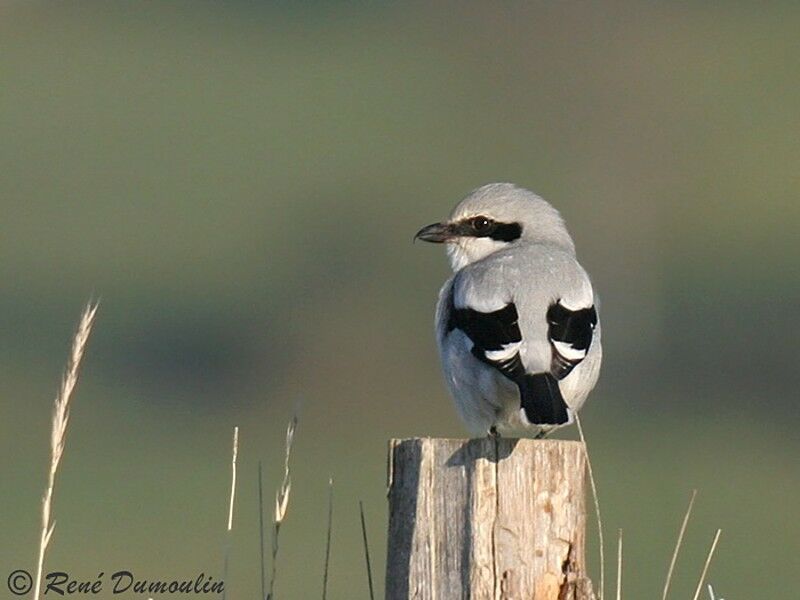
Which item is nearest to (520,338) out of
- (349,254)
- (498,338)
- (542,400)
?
(498,338)

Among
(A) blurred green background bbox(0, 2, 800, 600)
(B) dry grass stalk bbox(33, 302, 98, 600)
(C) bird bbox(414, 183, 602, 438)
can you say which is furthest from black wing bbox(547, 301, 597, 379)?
(A) blurred green background bbox(0, 2, 800, 600)

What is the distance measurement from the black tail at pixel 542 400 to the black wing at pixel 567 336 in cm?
6

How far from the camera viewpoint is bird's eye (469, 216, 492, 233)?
6.30m

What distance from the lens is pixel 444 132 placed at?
32094mm

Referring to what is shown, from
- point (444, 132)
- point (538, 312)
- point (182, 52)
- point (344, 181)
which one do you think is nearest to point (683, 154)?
point (444, 132)

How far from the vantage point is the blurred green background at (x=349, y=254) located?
13.6 m

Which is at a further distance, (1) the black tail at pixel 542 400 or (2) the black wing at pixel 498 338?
(2) the black wing at pixel 498 338

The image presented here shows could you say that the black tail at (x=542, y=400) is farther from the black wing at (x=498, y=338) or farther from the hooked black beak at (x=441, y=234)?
the hooked black beak at (x=441, y=234)

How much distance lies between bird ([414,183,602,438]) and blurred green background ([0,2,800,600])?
5256mm
